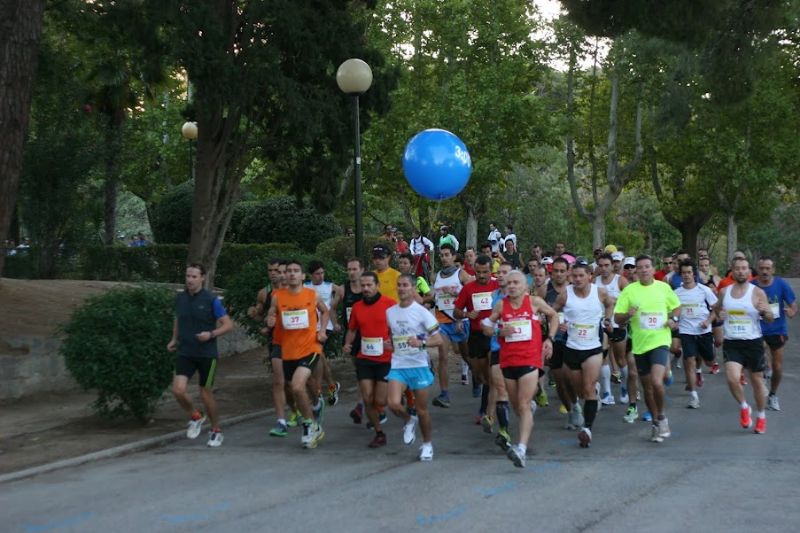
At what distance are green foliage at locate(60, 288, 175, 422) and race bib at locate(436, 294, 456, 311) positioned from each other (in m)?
3.51

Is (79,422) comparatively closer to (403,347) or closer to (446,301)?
(403,347)

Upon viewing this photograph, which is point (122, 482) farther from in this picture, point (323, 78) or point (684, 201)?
point (684, 201)

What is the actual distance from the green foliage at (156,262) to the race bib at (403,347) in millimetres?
15005

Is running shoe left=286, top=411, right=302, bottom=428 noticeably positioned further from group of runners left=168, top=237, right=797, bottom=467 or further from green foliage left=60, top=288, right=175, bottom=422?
green foliage left=60, top=288, right=175, bottom=422

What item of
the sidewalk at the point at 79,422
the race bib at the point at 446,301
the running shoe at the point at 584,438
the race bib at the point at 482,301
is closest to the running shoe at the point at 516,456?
the running shoe at the point at 584,438

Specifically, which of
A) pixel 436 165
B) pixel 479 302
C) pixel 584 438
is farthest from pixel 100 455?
pixel 436 165

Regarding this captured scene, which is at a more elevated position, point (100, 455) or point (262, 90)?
point (262, 90)

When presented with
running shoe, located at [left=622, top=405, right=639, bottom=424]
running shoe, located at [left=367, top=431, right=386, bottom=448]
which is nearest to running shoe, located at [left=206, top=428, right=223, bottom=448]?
running shoe, located at [left=367, top=431, right=386, bottom=448]

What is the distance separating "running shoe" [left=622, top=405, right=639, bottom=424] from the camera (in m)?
11.8

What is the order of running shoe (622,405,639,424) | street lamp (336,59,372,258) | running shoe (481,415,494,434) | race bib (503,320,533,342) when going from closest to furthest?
race bib (503,320,533,342) < running shoe (481,415,494,434) < running shoe (622,405,639,424) < street lamp (336,59,372,258)

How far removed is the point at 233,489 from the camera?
27.4 feet

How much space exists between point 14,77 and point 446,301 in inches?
263

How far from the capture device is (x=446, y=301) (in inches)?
518

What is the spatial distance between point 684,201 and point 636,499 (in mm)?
39137
